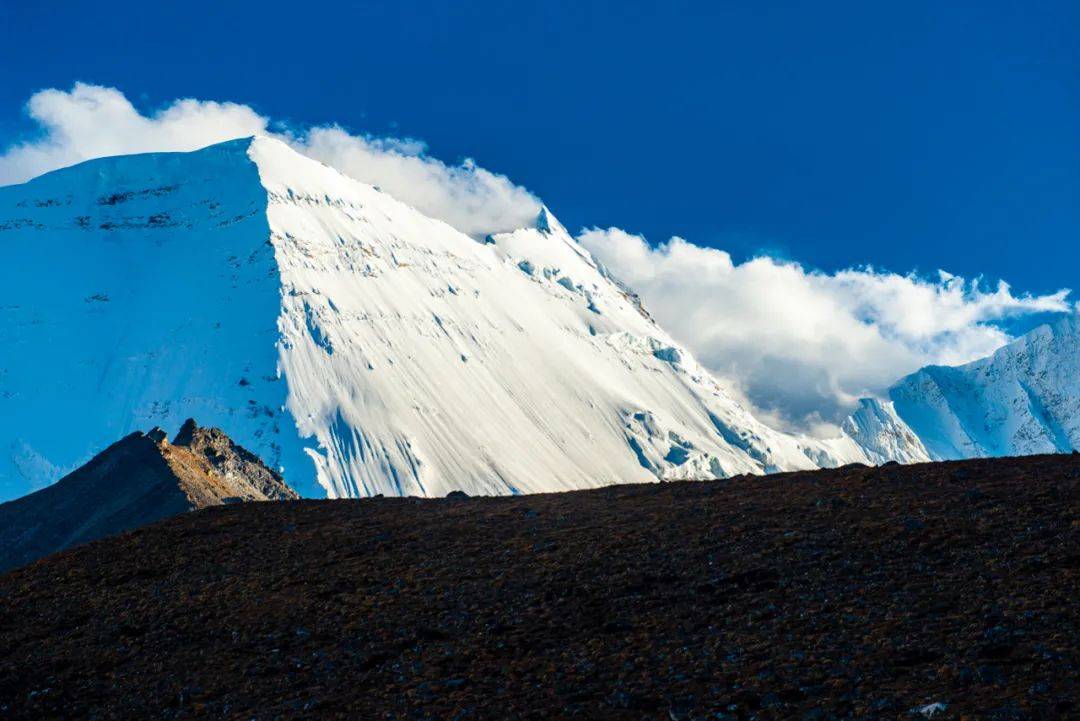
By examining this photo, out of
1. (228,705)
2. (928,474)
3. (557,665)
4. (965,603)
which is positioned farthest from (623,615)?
(928,474)

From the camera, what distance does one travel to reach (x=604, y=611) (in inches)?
830

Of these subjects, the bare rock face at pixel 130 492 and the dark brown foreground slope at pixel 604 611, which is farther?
the bare rock face at pixel 130 492

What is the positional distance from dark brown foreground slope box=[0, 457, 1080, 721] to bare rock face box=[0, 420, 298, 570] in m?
85.2

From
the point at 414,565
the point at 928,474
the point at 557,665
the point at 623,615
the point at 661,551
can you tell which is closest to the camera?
the point at 557,665

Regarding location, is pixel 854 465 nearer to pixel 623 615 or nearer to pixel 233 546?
pixel 623 615

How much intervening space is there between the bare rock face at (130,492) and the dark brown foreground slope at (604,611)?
280ft

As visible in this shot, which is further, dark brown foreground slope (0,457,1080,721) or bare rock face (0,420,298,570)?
bare rock face (0,420,298,570)

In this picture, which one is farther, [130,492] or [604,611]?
[130,492]

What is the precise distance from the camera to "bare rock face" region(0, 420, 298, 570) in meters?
114

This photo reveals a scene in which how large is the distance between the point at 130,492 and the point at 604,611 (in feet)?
365

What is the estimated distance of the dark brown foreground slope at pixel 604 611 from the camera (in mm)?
16766

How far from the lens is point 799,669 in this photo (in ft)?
55.9

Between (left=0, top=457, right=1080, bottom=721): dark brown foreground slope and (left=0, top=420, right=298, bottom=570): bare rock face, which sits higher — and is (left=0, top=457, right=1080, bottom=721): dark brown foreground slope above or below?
below

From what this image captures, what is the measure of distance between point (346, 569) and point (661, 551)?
25.9 ft
